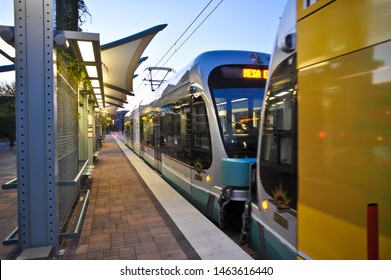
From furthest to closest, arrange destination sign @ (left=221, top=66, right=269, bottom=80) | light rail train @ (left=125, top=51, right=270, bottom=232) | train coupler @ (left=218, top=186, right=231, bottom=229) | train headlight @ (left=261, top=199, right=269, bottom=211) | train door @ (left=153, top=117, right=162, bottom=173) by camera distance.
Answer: train door @ (left=153, top=117, right=162, bottom=173)
destination sign @ (left=221, top=66, right=269, bottom=80)
light rail train @ (left=125, top=51, right=270, bottom=232)
train coupler @ (left=218, top=186, right=231, bottom=229)
train headlight @ (left=261, top=199, right=269, bottom=211)

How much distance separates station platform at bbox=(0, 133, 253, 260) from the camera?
368 cm

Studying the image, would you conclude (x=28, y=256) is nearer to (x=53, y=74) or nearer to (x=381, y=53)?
(x=53, y=74)

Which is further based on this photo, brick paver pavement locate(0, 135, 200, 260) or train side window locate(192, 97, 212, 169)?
train side window locate(192, 97, 212, 169)

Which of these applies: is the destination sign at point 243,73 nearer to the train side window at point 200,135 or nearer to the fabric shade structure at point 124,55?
the train side window at point 200,135

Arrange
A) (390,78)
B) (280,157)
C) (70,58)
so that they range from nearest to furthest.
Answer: (390,78), (280,157), (70,58)

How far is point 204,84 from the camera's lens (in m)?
5.39

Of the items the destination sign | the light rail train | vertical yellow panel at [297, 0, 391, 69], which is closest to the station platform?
the light rail train

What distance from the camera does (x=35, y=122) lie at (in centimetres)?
328

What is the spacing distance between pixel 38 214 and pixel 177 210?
2.60 meters

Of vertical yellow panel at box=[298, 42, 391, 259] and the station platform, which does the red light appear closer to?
vertical yellow panel at box=[298, 42, 391, 259]

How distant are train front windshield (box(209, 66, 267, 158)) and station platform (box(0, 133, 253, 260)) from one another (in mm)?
1398

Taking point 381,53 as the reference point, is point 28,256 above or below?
below

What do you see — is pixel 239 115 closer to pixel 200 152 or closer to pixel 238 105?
pixel 238 105
